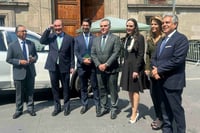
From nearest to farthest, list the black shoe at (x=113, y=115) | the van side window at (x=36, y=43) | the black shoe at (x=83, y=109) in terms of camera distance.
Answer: the black shoe at (x=113, y=115) < the black shoe at (x=83, y=109) < the van side window at (x=36, y=43)

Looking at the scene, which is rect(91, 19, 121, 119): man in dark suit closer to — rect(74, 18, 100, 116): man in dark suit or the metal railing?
rect(74, 18, 100, 116): man in dark suit

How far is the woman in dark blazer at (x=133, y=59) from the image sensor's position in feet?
19.9

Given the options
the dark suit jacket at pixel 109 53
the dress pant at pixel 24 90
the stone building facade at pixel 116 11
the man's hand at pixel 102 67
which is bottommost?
the dress pant at pixel 24 90

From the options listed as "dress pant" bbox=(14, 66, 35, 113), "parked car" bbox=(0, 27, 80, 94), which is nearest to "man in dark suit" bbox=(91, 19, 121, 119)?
"dress pant" bbox=(14, 66, 35, 113)

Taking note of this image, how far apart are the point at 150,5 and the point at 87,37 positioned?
42.1ft

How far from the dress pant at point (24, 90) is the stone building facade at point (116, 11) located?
11.0 metres

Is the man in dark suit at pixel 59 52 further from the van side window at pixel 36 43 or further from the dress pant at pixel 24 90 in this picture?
the van side window at pixel 36 43

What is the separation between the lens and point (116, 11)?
18547 millimetres

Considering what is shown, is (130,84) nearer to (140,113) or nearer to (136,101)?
(136,101)

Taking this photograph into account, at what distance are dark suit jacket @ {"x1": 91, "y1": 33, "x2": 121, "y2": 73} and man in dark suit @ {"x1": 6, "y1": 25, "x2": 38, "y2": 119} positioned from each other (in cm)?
131

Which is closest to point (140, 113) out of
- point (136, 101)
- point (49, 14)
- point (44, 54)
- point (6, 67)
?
point (136, 101)

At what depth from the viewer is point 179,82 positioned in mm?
4910

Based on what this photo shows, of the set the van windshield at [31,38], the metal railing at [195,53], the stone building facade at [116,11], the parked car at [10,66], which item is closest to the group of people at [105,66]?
the parked car at [10,66]

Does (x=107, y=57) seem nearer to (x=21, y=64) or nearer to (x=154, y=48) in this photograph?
(x=154, y=48)
